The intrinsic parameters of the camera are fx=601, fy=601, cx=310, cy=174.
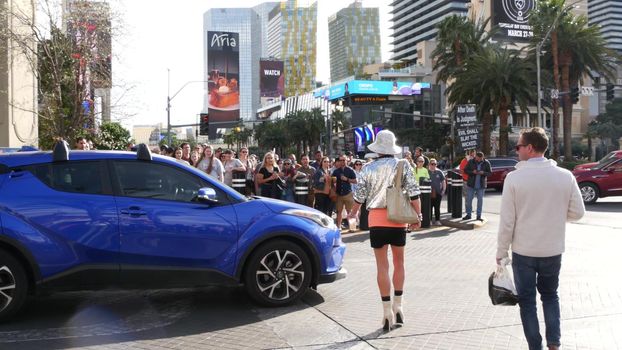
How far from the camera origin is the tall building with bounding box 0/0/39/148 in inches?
768

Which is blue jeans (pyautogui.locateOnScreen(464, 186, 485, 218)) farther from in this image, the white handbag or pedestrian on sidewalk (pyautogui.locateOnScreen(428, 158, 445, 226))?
the white handbag

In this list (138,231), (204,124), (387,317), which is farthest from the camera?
(204,124)

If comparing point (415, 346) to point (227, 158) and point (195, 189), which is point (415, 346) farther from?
point (227, 158)

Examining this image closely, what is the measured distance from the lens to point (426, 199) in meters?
13.9

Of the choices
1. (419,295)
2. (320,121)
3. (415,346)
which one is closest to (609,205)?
(419,295)

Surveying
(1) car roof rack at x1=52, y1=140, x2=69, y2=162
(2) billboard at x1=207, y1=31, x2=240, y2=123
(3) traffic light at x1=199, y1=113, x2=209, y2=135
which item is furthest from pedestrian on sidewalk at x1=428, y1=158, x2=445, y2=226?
(2) billboard at x1=207, y1=31, x2=240, y2=123

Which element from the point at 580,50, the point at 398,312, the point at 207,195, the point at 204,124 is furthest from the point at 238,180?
the point at 580,50

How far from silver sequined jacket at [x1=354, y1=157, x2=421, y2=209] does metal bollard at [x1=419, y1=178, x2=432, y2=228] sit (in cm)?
822

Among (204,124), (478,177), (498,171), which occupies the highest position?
(204,124)

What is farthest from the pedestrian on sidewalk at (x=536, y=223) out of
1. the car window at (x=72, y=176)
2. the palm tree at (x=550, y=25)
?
the palm tree at (x=550, y=25)

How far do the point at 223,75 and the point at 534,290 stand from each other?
302ft

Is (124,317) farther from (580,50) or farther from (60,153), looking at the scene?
(580,50)

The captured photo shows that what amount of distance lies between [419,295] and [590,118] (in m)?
125

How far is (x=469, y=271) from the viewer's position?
8359mm
